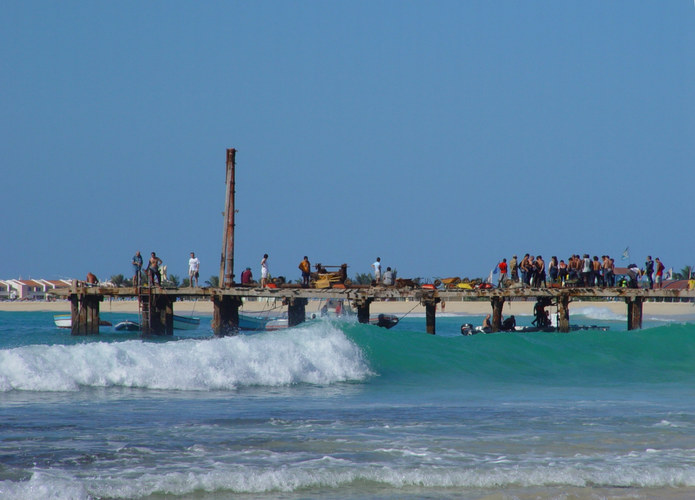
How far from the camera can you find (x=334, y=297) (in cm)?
3142

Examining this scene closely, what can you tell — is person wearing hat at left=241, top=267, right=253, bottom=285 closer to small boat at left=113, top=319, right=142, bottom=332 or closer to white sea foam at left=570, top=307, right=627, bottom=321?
small boat at left=113, top=319, right=142, bottom=332

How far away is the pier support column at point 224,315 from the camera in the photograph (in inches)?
1353

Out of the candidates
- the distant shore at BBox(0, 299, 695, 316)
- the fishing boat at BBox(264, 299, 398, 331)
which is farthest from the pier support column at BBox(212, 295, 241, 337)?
the distant shore at BBox(0, 299, 695, 316)

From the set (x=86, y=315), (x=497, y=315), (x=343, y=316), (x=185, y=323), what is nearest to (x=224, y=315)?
(x=86, y=315)

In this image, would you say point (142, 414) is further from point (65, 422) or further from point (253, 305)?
point (253, 305)

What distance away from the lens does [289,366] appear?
63.7 ft

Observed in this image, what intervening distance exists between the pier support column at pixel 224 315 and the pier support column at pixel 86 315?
622 centimetres

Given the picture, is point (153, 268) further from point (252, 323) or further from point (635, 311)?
point (635, 311)

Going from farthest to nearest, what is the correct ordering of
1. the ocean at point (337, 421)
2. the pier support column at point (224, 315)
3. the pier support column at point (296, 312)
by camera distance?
1. the pier support column at point (296, 312)
2. the pier support column at point (224, 315)
3. the ocean at point (337, 421)

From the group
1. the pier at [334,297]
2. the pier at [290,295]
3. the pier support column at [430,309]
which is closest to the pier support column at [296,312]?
the pier at [290,295]

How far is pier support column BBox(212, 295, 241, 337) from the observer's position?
3438 centimetres

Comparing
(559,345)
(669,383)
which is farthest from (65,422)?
(559,345)

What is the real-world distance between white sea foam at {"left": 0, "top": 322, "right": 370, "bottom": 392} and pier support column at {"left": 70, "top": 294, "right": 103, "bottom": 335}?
18140mm

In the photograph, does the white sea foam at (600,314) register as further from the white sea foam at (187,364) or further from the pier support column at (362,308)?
the white sea foam at (187,364)
